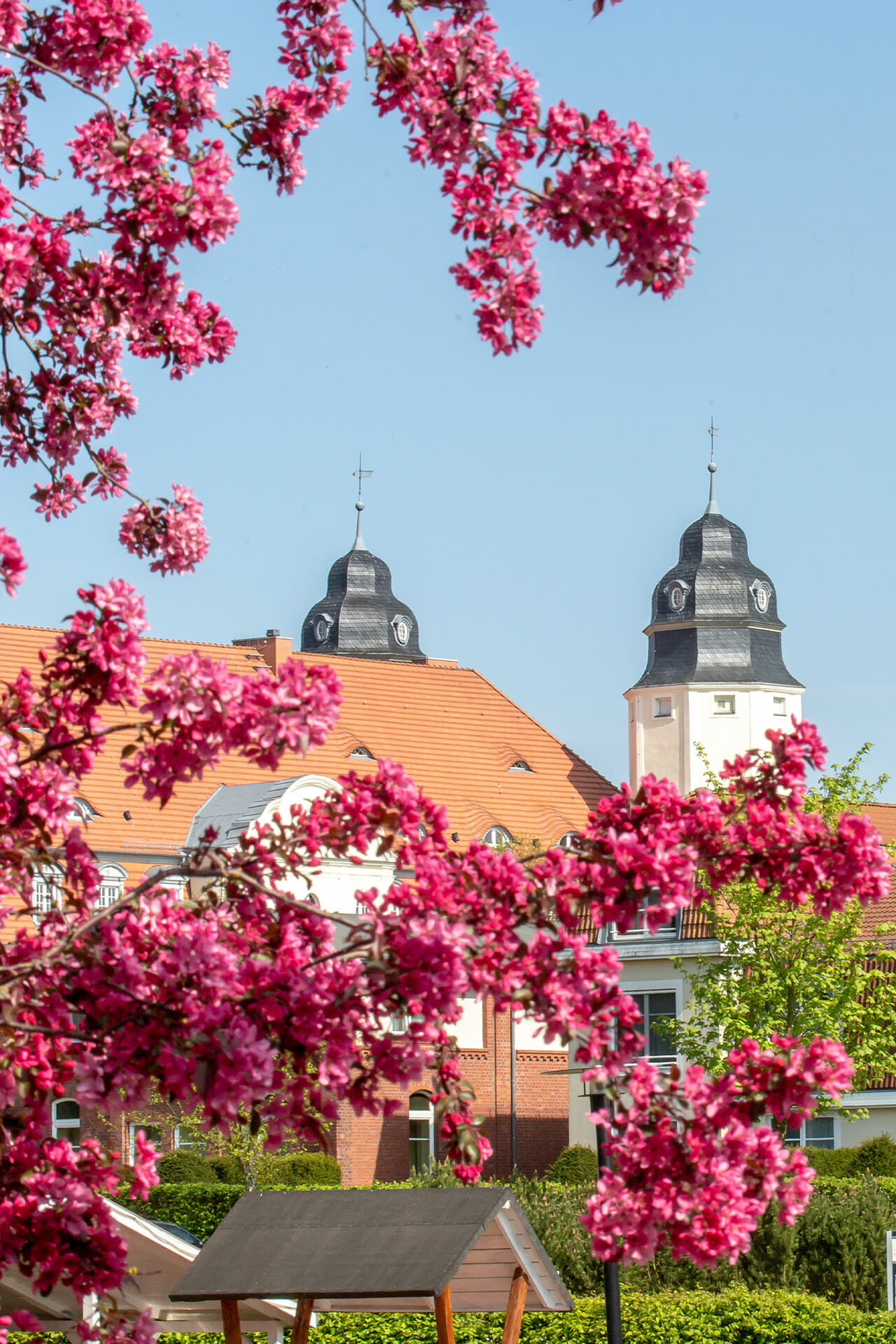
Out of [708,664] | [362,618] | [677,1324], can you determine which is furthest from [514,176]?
[362,618]

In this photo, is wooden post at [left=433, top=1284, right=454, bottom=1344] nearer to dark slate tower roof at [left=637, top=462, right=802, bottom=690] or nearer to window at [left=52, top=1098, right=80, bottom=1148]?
window at [left=52, top=1098, right=80, bottom=1148]

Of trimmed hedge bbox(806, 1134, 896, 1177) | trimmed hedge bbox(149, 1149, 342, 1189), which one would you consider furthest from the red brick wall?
trimmed hedge bbox(806, 1134, 896, 1177)

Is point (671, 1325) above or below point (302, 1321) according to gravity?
below

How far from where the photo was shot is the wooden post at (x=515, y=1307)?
508 inches

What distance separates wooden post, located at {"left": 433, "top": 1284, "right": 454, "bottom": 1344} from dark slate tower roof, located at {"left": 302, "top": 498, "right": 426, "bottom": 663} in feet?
208

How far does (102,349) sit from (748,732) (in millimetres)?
57421

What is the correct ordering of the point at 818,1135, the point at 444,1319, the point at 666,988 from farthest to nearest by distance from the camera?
the point at 666,988 → the point at 818,1135 → the point at 444,1319

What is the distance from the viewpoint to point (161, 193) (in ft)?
18.0

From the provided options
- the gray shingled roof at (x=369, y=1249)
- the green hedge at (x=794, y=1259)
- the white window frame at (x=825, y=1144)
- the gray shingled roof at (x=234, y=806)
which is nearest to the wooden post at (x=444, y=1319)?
the gray shingled roof at (x=369, y=1249)

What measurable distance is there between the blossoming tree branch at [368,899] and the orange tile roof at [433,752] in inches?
1751

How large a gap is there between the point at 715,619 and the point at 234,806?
69.7 ft

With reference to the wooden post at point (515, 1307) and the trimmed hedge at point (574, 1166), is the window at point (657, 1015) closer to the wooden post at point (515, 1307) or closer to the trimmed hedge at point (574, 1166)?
the trimmed hedge at point (574, 1166)

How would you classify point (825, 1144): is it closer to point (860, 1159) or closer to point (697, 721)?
point (860, 1159)

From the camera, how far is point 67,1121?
46.8 m
